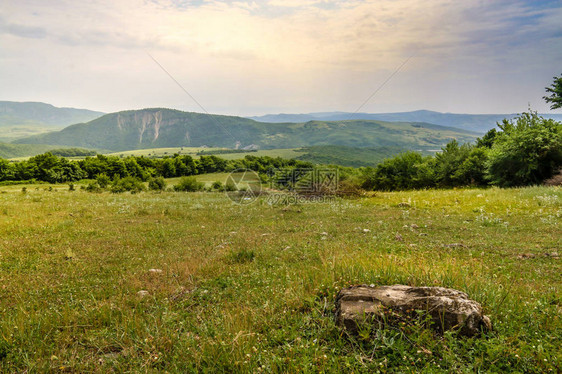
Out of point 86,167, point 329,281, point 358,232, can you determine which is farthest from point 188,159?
point 329,281

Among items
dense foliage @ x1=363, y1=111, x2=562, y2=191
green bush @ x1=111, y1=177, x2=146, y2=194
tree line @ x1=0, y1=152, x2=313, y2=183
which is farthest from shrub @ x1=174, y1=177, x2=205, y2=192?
dense foliage @ x1=363, y1=111, x2=562, y2=191

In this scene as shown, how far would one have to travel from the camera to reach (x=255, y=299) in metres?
5.56

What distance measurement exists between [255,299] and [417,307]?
305cm

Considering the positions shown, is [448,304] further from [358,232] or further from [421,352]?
[358,232]

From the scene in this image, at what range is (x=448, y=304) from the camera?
401 centimetres

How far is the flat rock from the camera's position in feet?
12.8

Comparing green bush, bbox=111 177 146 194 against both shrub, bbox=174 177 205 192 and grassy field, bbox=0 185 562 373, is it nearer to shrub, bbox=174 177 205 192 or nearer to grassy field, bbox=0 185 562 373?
shrub, bbox=174 177 205 192

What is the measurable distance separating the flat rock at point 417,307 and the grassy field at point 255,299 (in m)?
0.21

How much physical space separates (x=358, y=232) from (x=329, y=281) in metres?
7.50

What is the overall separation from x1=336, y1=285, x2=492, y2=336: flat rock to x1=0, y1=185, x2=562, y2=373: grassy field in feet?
0.68

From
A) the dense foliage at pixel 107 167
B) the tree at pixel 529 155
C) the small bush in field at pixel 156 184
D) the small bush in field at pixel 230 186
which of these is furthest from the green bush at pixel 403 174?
the small bush in field at pixel 156 184

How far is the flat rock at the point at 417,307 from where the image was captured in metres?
3.90

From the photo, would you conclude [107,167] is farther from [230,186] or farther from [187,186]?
[230,186]

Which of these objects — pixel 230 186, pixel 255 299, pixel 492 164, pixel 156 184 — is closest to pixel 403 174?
pixel 492 164
